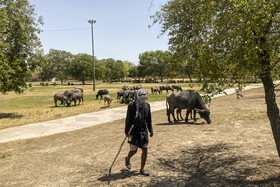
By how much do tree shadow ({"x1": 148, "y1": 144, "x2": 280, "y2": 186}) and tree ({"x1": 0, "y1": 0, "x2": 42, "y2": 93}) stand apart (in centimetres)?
1587

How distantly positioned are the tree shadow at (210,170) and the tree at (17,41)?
15.9 meters

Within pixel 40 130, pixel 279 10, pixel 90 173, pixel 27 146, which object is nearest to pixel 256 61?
pixel 279 10

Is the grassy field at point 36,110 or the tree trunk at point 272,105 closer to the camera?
Result: the tree trunk at point 272,105

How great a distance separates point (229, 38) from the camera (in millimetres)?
4191

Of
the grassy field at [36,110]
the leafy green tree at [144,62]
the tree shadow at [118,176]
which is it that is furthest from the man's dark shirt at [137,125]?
the leafy green tree at [144,62]

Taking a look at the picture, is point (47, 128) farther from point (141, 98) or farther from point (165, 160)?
point (141, 98)

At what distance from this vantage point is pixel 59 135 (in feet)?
38.9

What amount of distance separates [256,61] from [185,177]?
3.33 meters

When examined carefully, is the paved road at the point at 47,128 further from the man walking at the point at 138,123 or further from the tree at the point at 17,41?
the man walking at the point at 138,123

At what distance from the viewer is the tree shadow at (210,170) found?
4.89 meters

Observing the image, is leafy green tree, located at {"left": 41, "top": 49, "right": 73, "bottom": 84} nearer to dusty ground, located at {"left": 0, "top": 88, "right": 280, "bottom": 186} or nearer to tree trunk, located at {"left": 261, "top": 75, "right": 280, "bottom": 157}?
dusty ground, located at {"left": 0, "top": 88, "right": 280, "bottom": 186}

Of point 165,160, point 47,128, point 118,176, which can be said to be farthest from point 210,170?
point 47,128

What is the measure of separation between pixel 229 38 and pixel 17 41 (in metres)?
19.0

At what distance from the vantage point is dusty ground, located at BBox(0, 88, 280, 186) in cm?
528
